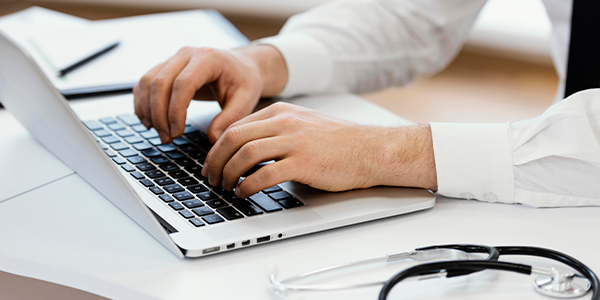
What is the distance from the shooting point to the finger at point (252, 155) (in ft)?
1.86

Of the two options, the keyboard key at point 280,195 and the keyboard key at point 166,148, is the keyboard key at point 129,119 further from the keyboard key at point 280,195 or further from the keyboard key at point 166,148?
the keyboard key at point 280,195

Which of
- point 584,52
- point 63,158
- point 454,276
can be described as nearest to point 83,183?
point 63,158

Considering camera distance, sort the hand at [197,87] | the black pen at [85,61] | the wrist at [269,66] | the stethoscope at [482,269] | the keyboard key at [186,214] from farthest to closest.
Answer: the black pen at [85,61]
the wrist at [269,66]
the hand at [197,87]
the keyboard key at [186,214]
the stethoscope at [482,269]

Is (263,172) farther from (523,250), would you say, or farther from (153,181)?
(523,250)

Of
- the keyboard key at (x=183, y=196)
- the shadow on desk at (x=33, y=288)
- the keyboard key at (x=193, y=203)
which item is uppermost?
the keyboard key at (x=193, y=203)

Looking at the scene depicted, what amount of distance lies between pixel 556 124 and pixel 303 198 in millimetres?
287

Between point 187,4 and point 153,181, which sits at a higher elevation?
point 153,181

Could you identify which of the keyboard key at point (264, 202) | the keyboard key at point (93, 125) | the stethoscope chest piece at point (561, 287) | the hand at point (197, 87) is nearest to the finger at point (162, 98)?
the hand at point (197, 87)

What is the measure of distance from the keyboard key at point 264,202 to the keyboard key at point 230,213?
0.03 metres

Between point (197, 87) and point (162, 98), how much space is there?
5 cm

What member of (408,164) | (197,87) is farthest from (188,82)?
(408,164)

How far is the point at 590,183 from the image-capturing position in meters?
0.58

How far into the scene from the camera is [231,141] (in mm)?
582

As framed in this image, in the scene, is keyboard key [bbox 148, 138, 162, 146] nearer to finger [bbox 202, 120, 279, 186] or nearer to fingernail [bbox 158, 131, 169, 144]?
fingernail [bbox 158, 131, 169, 144]
